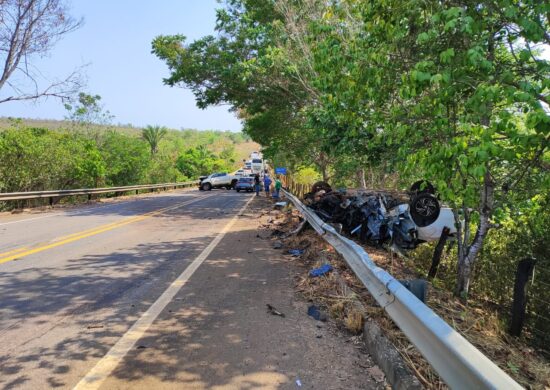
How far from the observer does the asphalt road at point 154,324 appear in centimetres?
361

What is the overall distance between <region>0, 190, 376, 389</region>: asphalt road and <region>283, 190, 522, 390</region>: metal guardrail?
0.65m

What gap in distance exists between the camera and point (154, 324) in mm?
4754

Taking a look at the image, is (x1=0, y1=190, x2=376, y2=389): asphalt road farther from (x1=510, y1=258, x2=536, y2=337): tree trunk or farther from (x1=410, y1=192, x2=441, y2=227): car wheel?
(x1=410, y1=192, x2=441, y2=227): car wheel

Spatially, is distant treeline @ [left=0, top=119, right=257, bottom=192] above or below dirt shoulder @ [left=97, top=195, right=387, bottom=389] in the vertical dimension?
above

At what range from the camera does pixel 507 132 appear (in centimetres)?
369

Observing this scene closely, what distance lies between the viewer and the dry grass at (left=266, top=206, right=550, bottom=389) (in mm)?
3777

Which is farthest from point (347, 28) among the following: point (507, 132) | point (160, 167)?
point (160, 167)

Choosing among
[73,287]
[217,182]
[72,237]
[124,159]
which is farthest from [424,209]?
[217,182]

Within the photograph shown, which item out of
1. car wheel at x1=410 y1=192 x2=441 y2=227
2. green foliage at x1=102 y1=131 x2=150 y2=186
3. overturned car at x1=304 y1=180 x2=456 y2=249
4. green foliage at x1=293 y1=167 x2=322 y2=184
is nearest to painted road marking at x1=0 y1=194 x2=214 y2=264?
overturned car at x1=304 y1=180 x2=456 y2=249

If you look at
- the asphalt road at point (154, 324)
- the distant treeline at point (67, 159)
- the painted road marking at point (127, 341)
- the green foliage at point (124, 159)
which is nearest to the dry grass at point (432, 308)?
the asphalt road at point (154, 324)

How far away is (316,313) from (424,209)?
3686 millimetres

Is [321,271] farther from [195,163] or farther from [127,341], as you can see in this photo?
[195,163]

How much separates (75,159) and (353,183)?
55.4 ft

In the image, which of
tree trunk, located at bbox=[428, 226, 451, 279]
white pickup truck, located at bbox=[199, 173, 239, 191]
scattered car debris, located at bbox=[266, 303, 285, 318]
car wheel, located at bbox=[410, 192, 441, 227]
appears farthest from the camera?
white pickup truck, located at bbox=[199, 173, 239, 191]
